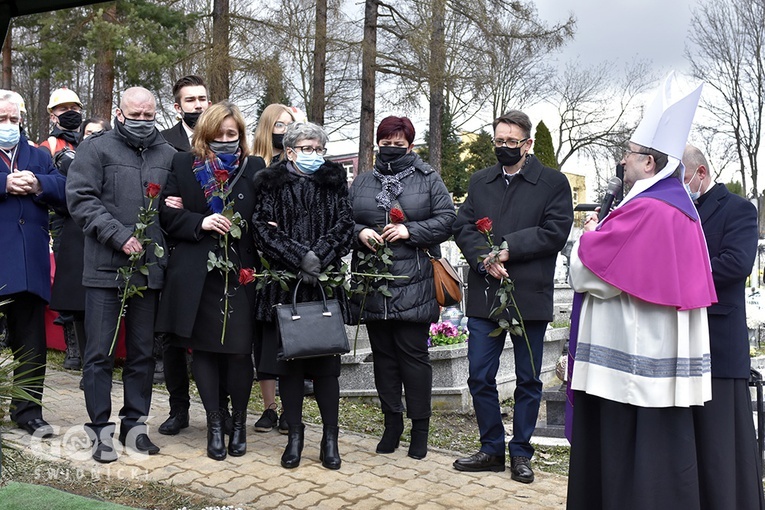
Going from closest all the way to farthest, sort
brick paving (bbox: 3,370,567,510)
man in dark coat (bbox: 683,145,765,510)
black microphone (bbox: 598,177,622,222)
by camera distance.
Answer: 1. man in dark coat (bbox: 683,145,765,510)
2. black microphone (bbox: 598,177,622,222)
3. brick paving (bbox: 3,370,567,510)

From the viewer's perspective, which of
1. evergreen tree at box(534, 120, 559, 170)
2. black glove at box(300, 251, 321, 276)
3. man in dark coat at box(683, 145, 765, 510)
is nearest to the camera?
man in dark coat at box(683, 145, 765, 510)

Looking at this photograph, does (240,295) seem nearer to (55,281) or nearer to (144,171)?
(144,171)

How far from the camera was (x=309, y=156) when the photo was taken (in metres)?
5.17

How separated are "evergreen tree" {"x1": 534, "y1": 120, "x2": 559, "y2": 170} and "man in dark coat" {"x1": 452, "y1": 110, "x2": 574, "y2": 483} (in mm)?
30864

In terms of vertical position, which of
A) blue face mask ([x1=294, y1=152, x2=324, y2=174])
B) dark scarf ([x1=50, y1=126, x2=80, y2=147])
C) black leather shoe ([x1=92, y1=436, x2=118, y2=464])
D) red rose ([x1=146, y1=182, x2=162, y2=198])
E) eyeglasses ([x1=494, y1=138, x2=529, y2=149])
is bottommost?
black leather shoe ([x1=92, y1=436, x2=118, y2=464])

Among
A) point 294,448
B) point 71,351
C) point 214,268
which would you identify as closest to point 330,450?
point 294,448

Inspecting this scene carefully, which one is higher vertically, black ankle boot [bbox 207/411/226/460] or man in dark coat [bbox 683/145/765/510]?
man in dark coat [bbox 683/145/765/510]

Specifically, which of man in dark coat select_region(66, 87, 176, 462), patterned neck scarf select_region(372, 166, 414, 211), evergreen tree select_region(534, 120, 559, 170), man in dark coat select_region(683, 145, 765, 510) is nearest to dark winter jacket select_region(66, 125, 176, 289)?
man in dark coat select_region(66, 87, 176, 462)

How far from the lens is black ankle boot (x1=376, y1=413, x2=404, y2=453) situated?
18.0 ft

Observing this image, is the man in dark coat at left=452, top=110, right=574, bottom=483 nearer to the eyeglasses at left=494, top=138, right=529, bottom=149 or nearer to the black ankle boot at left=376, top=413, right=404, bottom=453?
the eyeglasses at left=494, top=138, right=529, bottom=149

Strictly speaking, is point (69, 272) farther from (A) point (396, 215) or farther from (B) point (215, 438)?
(A) point (396, 215)

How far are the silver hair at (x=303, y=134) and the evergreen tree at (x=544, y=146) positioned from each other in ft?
102

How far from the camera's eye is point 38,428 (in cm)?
537

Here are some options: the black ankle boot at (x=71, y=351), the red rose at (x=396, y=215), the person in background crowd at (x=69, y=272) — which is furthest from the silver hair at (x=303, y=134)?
the black ankle boot at (x=71, y=351)
